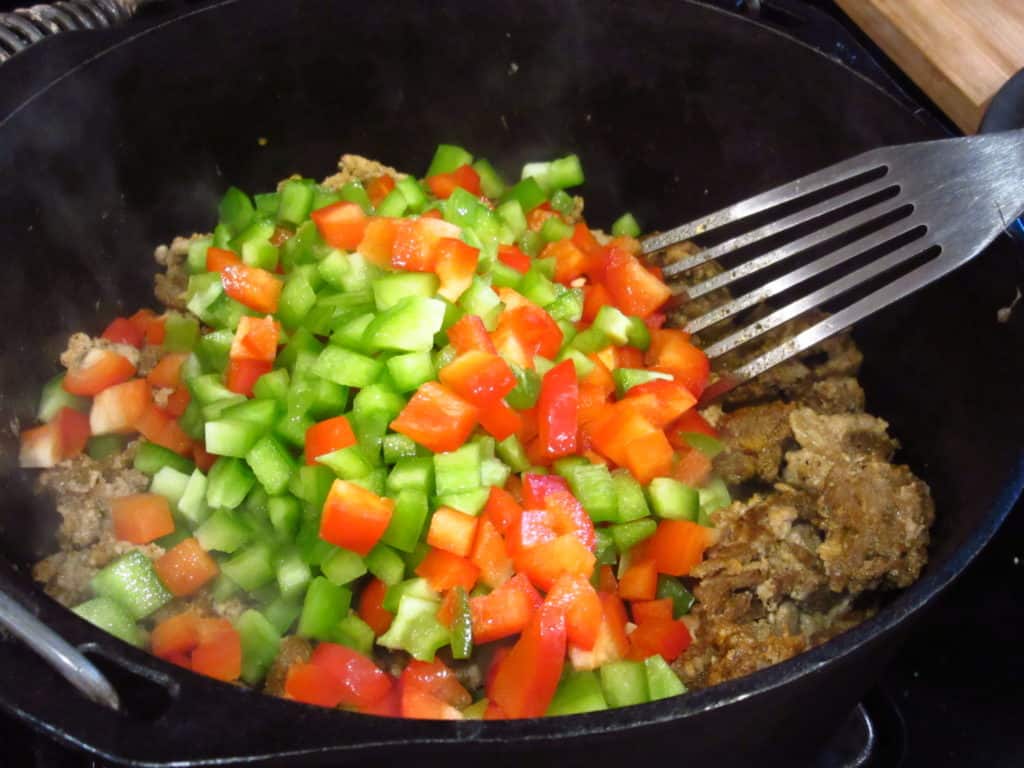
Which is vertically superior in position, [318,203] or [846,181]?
[846,181]

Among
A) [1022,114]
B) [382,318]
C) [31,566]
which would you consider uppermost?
[1022,114]

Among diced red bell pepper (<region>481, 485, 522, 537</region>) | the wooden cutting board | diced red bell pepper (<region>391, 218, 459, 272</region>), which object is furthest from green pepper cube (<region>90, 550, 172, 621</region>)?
the wooden cutting board

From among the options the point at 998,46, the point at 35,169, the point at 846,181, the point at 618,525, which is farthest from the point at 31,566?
the point at 998,46

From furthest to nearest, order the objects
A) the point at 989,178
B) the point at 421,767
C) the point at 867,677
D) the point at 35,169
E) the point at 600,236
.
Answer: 1. the point at 600,236
2. the point at 35,169
3. the point at 989,178
4. the point at 867,677
5. the point at 421,767

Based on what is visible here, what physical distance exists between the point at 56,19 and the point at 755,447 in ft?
7.48

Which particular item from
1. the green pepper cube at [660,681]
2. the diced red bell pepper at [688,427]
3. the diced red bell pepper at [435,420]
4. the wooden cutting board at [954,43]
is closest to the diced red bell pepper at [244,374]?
the diced red bell pepper at [435,420]

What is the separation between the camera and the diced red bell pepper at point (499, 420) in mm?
2164

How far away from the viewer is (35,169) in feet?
7.54

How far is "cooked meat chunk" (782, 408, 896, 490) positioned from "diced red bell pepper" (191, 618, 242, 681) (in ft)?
4.55

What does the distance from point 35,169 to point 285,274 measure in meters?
0.68

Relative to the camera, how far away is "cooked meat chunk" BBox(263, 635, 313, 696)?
1.96 m

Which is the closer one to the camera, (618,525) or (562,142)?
(618,525)

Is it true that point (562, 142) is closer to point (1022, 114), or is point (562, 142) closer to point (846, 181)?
point (846, 181)

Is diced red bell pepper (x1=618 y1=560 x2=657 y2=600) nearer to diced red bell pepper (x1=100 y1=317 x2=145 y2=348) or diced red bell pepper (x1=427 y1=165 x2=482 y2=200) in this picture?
diced red bell pepper (x1=427 y1=165 x2=482 y2=200)
